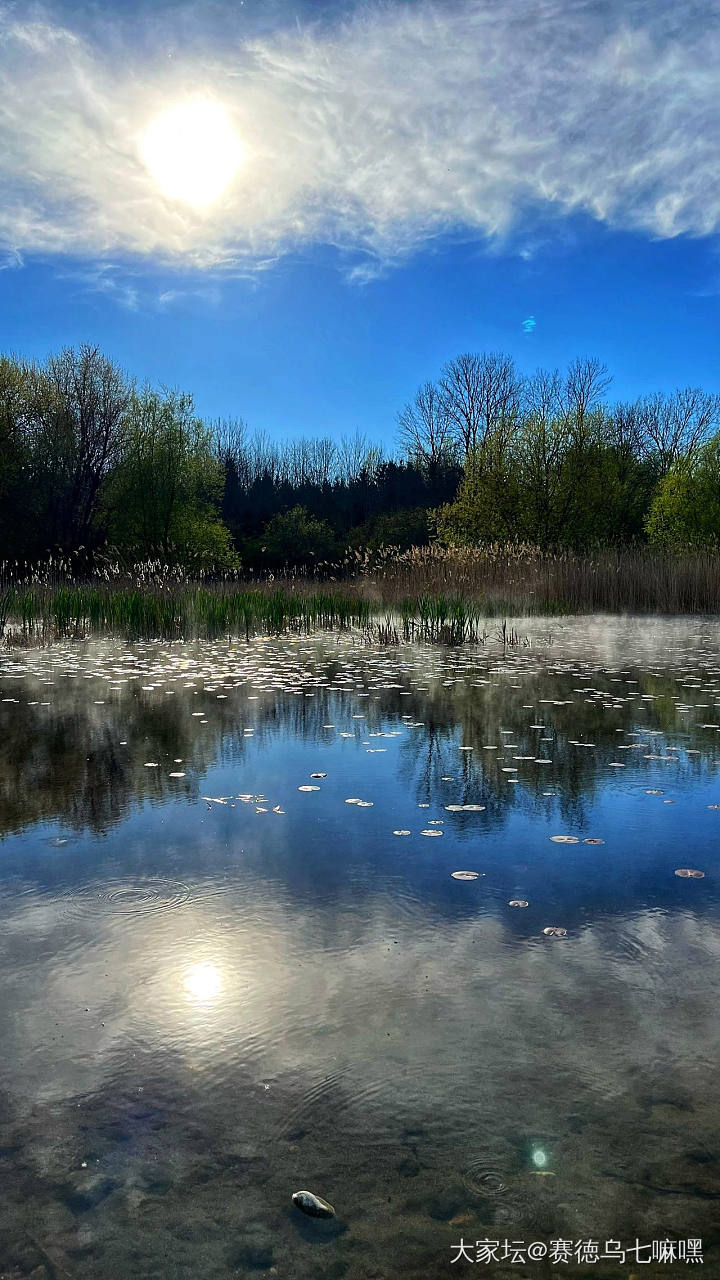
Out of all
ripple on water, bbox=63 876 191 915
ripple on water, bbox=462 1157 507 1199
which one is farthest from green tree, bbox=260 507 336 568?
ripple on water, bbox=462 1157 507 1199

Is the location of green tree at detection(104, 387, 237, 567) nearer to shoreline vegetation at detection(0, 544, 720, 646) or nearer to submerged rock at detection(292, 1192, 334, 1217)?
shoreline vegetation at detection(0, 544, 720, 646)

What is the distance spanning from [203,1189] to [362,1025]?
1.84 feet

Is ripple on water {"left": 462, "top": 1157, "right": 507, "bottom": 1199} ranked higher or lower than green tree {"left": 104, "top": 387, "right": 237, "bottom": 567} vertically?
lower

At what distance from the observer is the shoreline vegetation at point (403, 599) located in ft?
41.0

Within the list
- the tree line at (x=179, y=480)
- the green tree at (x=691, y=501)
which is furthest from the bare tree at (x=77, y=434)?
the green tree at (x=691, y=501)

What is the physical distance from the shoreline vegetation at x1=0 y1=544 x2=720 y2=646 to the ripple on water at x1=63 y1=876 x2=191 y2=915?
8747 mm

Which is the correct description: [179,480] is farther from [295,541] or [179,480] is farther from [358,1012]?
[358,1012]

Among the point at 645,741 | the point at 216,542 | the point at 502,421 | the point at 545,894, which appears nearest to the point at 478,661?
the point at 645,741

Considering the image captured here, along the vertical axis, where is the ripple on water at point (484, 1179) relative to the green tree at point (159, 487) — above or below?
below

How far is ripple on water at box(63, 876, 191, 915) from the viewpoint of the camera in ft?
8.41

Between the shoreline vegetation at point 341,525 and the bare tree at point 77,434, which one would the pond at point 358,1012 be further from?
the bare tree at point 77,434

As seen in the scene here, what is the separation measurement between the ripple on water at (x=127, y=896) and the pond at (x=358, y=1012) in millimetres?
12

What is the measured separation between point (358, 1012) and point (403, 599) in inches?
528

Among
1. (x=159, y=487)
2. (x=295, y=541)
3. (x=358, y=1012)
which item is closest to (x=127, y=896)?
(x=358, y=1012)
